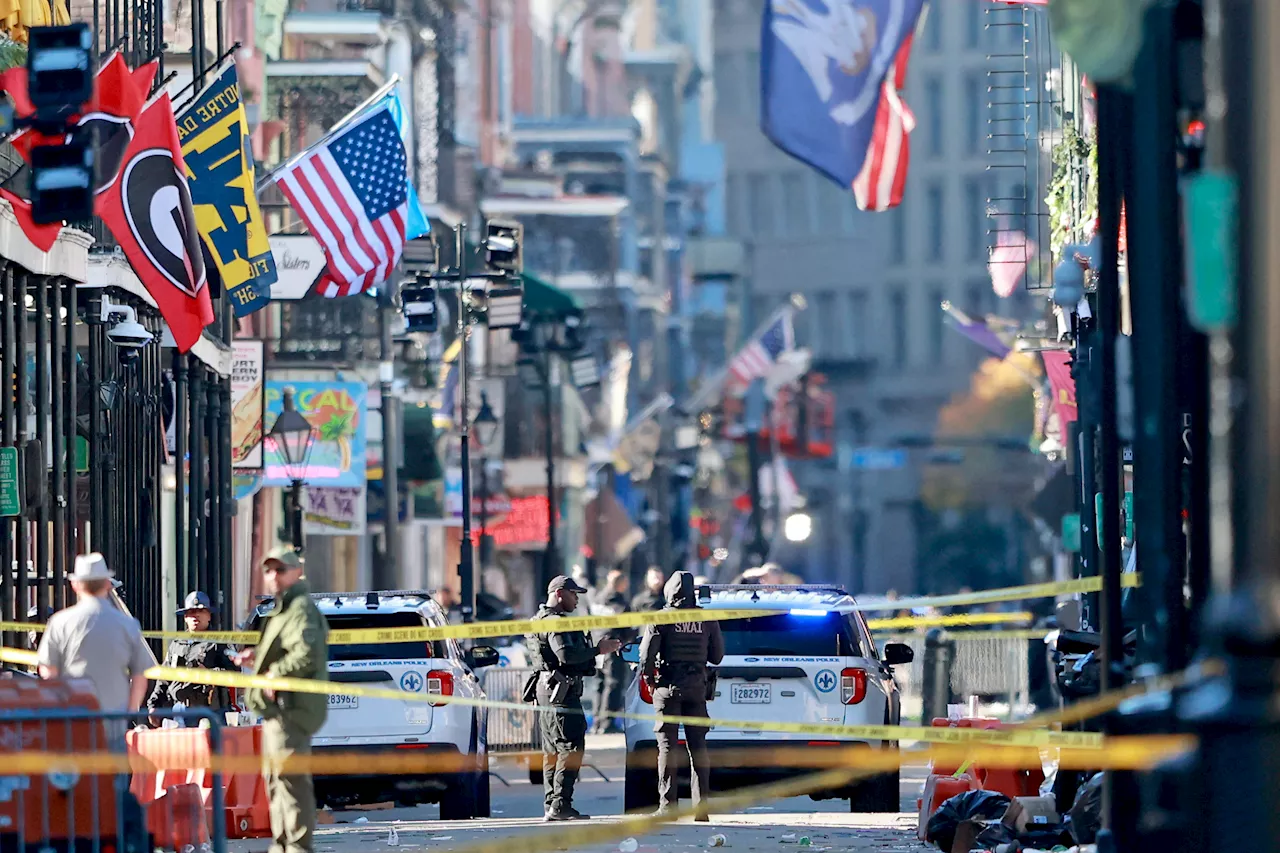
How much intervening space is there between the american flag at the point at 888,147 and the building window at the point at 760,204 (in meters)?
133

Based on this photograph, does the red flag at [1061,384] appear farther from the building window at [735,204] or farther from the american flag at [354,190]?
the building window at [735,204]

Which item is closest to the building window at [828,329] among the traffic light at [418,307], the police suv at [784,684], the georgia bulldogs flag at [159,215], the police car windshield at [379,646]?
the traffic light at [418,307]

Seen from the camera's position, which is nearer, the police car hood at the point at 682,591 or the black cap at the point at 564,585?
the police car hood at the point at 682,591

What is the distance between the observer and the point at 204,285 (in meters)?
22.5

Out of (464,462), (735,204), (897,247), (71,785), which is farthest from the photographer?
(735,204)

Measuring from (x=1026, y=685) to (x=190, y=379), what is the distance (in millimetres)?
11644

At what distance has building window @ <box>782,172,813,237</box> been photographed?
495 ft

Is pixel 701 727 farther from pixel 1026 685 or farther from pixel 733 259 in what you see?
pixel 733 259

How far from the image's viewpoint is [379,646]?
19.9m

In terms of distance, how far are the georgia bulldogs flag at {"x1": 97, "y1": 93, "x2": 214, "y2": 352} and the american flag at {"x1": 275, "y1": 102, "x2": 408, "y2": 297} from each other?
285 inches

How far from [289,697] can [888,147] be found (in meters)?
5.77

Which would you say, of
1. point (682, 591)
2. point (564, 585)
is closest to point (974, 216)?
point (564, 585)

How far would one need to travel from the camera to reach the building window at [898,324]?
148500 millimetres

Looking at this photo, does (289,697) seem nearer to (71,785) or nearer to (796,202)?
(71,785)
